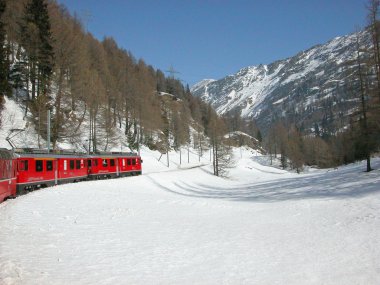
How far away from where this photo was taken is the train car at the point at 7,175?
57.0 ft

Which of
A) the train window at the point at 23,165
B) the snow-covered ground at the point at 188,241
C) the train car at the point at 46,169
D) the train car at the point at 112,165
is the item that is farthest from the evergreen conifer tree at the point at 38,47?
the snow-covered ground at the point at 188,241

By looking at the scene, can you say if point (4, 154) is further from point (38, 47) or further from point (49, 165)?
point (38, 47)

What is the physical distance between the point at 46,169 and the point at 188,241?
17110mm

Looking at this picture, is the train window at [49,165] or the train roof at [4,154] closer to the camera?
the train roof at [4,154]

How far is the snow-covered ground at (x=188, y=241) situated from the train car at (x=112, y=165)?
45.9 feet

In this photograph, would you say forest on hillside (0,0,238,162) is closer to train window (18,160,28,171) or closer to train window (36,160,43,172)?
train window (36,160,43,172)

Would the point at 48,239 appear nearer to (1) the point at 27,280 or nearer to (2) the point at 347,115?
(1) the point at 27,280

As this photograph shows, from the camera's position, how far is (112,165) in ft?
122

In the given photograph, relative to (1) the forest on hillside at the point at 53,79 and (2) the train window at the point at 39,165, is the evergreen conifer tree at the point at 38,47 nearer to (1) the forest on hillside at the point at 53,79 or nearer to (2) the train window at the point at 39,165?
(1) the forest on hillside at the point at 53,79

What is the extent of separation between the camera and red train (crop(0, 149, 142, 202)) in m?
19.1

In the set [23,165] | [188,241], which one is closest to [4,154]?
[23,165]

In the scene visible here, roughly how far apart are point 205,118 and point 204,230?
410ft

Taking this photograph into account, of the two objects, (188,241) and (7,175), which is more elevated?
(7,175)

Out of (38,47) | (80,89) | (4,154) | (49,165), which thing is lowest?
(49,165)
